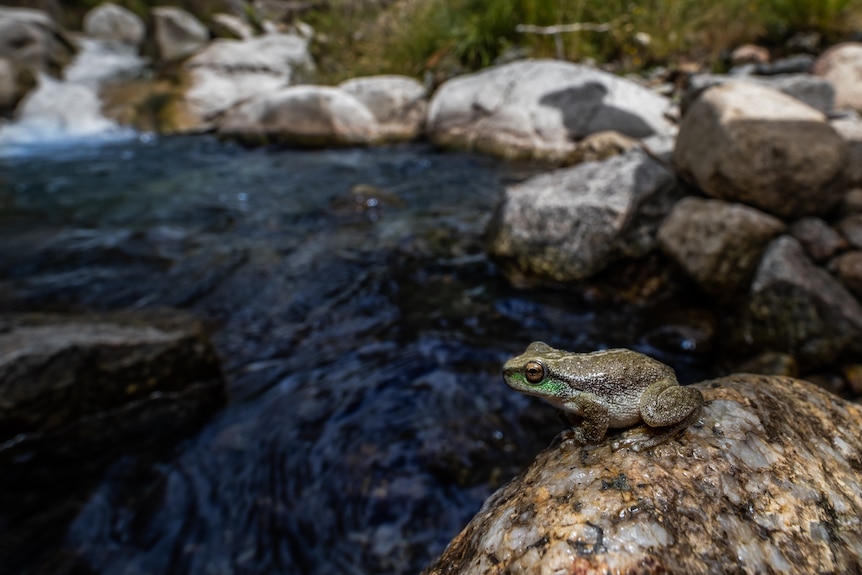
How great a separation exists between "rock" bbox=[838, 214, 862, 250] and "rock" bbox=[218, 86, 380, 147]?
889 centimetres

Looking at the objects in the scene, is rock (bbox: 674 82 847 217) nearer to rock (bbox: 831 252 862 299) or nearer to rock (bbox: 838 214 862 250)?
rock (bbox: 838 214 862 250)

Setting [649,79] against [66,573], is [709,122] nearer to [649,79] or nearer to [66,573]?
[66,573]

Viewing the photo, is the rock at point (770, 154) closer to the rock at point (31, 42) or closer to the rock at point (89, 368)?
the rock at point (89, 368)

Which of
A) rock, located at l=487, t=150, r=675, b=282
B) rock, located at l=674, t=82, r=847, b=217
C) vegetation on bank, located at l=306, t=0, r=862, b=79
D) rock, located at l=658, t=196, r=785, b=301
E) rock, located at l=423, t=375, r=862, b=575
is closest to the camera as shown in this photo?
rock, located at l=423, t=375, r=862, b=575

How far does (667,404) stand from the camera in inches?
54.3

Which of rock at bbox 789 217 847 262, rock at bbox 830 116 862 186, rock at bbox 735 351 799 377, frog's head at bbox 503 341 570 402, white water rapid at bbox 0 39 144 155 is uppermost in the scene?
frog's head at bbox 503 341 570 402

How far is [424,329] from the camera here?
4.37 metres

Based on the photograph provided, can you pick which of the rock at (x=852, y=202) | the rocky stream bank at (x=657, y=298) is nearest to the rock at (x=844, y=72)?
the rocky stream bank at (x=657, y=298)

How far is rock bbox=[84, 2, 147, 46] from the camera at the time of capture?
72.4 feet

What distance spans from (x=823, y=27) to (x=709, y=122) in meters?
7.78

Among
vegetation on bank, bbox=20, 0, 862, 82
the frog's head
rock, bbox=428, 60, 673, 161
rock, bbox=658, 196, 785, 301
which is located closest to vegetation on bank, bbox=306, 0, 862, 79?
vegetation on bank, bbox=20, 0, 862, 82

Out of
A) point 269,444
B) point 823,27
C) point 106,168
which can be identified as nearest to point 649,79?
point 823,27

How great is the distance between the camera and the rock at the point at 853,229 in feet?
12.5

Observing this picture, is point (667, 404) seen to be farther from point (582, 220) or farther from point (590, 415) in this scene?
point (582, 220)
